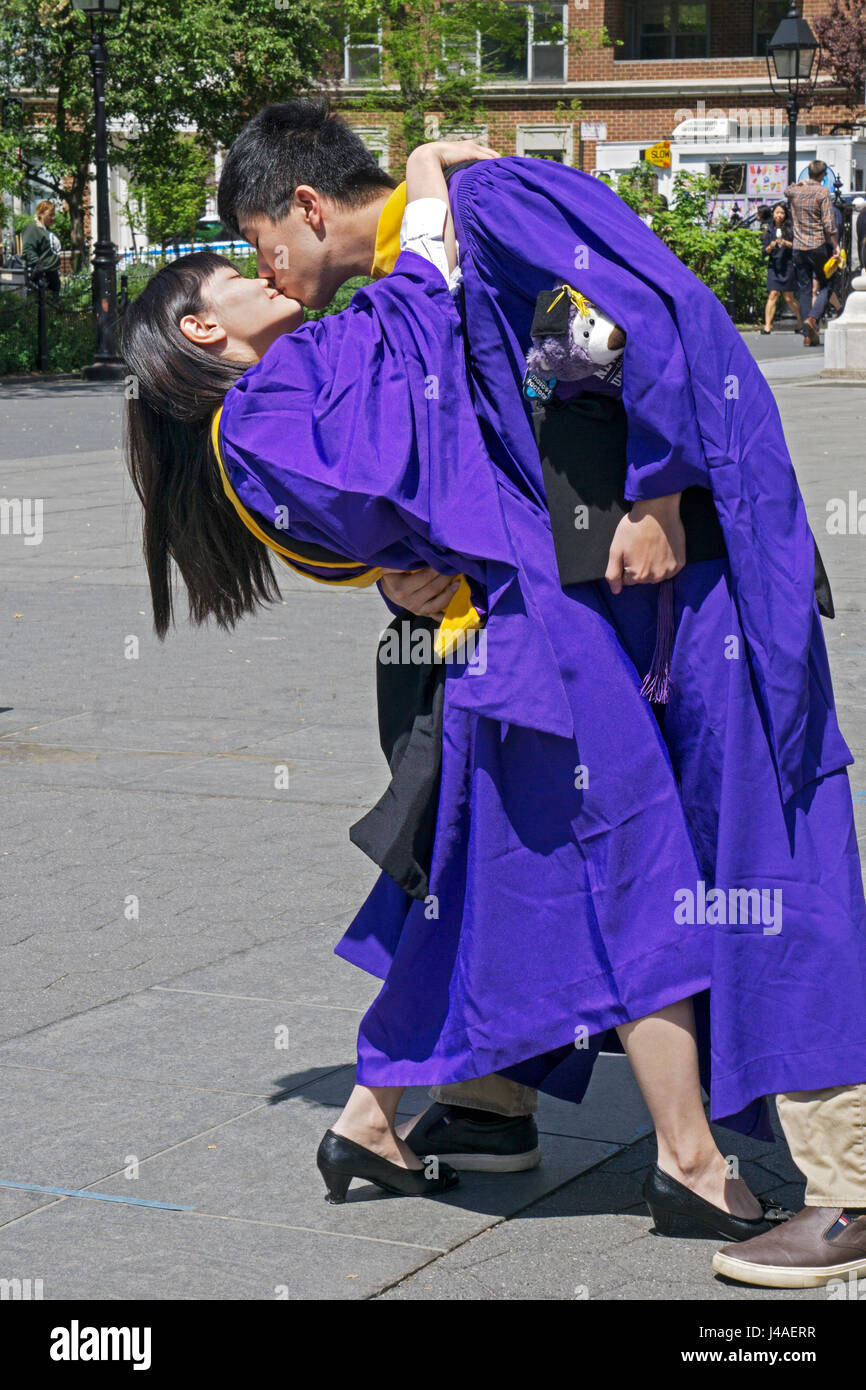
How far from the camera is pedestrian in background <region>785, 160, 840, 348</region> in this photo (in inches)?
931

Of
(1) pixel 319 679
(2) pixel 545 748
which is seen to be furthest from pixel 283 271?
(1) pixel 319 679

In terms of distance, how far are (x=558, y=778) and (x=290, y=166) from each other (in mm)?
1118

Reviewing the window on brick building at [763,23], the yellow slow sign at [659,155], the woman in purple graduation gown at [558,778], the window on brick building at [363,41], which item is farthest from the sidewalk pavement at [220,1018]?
the window on brick building at [763,23]

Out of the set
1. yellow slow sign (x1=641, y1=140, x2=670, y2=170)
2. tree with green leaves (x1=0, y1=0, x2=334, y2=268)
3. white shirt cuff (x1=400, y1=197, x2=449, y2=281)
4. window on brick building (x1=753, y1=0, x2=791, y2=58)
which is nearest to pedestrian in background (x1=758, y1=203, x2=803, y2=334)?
yellow slow sign (x1=641, y1=140, x2=670, y2=170)

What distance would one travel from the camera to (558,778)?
283cm

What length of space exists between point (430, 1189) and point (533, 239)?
63.6 inches

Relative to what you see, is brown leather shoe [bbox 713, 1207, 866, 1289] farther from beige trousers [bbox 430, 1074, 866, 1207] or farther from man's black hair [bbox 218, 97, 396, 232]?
man's black hair [bbox 218, 97, 396, 232]

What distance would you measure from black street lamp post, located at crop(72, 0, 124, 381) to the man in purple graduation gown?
57.7 feet

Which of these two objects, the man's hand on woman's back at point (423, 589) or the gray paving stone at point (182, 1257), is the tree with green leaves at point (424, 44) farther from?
the gray paving stone at point (182, 1257)

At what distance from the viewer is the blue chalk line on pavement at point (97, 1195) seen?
308 centimetres

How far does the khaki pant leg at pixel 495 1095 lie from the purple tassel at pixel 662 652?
32.2 inches
